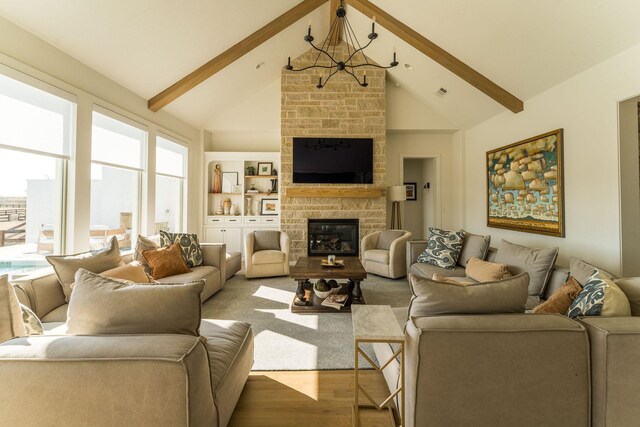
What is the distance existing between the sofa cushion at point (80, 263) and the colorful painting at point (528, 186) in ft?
15.3

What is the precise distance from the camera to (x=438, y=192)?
6031 millimetres

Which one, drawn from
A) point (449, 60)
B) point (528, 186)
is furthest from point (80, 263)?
point (528, 186)

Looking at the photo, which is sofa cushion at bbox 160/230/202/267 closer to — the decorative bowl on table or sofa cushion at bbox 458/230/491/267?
the decorative bowl on table

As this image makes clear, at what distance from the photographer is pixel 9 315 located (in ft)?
4.07

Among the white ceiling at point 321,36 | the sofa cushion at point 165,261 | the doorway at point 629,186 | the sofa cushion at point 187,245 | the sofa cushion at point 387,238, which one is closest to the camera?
the white ceiling at point 321,36

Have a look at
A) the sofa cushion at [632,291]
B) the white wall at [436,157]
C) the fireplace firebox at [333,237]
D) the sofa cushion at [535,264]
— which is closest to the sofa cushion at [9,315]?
the sofa cushion at [632,291]

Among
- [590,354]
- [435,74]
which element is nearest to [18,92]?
[590,354]

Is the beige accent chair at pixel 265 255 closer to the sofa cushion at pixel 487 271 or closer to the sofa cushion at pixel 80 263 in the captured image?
the sofa cushion at pixel 80 263

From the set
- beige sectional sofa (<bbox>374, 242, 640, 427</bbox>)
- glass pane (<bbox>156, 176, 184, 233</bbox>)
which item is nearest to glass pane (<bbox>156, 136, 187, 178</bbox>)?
glass pane (<bbox>156, 176, 184, 233</bbox>)

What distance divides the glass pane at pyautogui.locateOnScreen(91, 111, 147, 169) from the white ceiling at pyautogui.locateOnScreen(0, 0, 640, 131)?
527 mm

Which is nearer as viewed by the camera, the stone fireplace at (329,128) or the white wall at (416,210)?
the stone fireplace at (329,128)

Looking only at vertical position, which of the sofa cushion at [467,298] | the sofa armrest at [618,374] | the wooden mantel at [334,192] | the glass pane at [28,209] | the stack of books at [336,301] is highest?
the wooden mantel at [334,192]

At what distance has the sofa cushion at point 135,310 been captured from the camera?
1.14 m

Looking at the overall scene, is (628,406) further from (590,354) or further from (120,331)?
(120,331)
